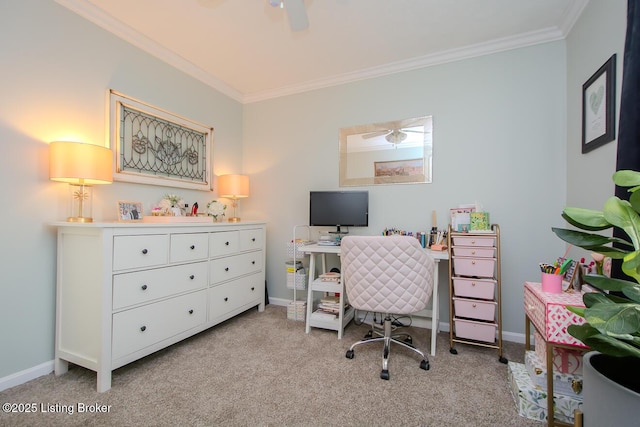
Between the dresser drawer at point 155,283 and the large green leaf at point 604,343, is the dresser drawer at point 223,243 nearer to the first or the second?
the dresser drawer at point 155,283

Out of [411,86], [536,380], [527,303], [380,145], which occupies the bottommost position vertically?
[536,380]

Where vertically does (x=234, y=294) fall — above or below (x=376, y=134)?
below

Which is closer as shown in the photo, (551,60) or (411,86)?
(551,60)

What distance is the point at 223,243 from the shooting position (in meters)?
2.47

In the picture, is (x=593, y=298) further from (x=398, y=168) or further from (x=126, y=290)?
(x=126, y=290)

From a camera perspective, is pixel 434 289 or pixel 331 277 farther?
pixel 331 277

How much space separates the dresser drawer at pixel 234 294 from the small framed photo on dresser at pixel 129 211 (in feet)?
2.82

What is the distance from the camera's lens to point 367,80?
2.85 meters

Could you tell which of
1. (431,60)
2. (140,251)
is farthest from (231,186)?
(431,60)

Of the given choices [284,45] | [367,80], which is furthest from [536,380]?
[284,45]

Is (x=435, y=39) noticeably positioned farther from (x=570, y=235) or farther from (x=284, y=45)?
(x=570, y=235)

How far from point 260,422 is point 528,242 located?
2.38 meters

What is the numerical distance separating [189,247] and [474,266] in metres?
2.21

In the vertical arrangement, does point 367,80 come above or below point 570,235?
above
